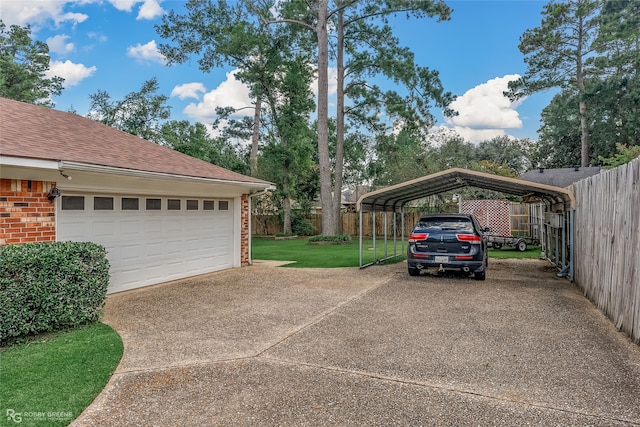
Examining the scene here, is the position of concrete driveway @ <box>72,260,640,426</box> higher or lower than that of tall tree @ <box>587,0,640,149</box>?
lower

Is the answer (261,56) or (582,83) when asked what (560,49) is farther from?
(261,56)

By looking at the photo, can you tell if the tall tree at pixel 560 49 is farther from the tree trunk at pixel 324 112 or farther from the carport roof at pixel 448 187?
the carport roof at pixel 448 187

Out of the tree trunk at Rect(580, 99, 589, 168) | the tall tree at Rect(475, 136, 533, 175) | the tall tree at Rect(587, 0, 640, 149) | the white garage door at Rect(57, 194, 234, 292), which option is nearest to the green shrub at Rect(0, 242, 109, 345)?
the white garage door at Rect(57, 194, 234, 292)

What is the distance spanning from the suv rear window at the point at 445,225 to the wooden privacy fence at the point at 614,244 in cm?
234

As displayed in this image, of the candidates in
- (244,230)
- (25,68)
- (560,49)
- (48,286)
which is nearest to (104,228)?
(48,286)

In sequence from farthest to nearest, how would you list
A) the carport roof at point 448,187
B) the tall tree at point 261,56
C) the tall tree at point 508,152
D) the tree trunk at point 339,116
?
the tall tree at point 508,152, the tree trunk at point 339,116, the tall tree at point 261,56, the carport roof at point 448,187

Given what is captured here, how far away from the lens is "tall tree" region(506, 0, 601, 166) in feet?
80.4

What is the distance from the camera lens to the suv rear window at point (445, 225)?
959 centimetres

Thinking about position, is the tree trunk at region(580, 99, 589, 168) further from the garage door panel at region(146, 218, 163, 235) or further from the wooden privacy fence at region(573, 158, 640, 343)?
the garage door panel at region(146, 218, 163, 235)

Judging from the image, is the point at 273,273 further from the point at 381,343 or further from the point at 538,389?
the point at 538,389

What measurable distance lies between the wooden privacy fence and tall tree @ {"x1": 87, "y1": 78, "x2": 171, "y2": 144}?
2196 centimetres

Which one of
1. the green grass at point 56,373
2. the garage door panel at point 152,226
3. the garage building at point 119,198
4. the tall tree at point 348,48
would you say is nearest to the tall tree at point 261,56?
the tall tree at point 348,48

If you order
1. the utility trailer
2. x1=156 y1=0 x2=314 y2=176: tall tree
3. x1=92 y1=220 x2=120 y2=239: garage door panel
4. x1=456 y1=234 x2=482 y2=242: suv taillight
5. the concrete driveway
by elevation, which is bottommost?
the concrete driveway

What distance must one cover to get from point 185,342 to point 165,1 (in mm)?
22255
